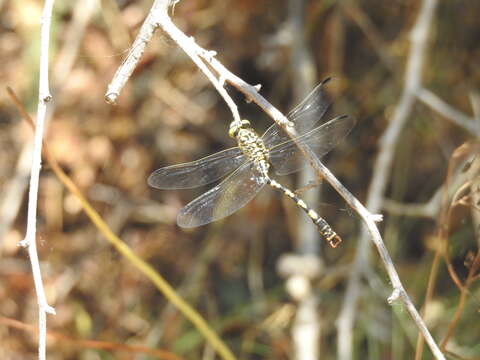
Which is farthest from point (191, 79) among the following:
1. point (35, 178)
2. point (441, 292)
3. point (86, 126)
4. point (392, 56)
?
point (35, 178)

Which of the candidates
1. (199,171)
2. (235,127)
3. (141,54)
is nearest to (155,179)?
(199,171)

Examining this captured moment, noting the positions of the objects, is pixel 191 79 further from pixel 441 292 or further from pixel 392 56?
pixel 441 292

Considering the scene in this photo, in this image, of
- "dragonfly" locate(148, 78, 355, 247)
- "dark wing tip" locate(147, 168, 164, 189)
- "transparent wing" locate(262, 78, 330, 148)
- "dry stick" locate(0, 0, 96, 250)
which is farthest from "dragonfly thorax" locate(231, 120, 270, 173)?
"dry stick" locate(0, 0, 96, 250)

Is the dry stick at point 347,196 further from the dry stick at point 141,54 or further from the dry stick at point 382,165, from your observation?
the dry stick at point 382,165

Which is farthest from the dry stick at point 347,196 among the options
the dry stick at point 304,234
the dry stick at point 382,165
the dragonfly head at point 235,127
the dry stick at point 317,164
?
the dry stick at point 304,234

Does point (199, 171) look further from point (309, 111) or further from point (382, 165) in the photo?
point (382, 165)

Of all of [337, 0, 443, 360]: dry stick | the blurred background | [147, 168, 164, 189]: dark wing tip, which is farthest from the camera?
the blurred background

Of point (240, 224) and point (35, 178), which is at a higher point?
point (240, 224)

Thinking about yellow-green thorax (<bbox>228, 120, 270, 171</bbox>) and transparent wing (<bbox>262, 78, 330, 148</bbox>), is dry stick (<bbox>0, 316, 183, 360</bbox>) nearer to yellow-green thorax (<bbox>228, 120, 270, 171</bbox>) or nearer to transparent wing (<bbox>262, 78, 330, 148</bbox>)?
yellow-green thorax (<bbox>228, 120, 270, 171</bbox>)
